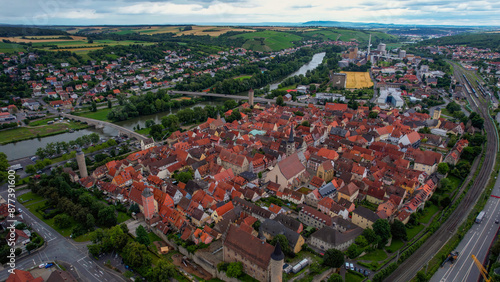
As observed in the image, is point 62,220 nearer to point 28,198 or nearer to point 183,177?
point 28,198

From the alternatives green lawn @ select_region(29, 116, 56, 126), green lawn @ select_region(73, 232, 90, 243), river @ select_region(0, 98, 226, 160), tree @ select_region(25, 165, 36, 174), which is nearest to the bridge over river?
river @ select_region(0, 98, 226, 160)

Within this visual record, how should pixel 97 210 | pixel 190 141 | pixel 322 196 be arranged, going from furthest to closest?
1. pixel 190 141
2. pixel 322 196
3. pixel 97 210

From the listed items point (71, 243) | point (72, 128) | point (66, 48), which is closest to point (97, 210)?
point (71, 243)

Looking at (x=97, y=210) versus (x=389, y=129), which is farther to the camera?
(x=389, y=129)

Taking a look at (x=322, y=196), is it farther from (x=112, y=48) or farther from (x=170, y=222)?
(x=112, y=48)

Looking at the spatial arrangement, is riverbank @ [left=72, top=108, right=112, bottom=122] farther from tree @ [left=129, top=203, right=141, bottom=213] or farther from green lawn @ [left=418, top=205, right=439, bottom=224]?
green lawn @ [left=418, top=205, right=439, bottom=224]

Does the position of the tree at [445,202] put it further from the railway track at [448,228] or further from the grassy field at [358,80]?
the grassy field at [358,80]

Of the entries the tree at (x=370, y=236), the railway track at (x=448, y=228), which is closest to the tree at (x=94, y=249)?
the tree at (x=370, y=236)
